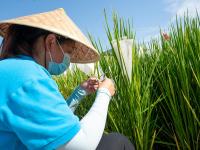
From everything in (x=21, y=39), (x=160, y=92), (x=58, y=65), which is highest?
(x=21, y=39)

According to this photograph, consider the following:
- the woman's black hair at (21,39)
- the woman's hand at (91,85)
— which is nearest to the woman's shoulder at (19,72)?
the woman's black hair at (21,39)

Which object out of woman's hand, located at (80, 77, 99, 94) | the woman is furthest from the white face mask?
woman's hand, located at (80, 77, 99, 94)

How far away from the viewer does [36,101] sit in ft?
3.83

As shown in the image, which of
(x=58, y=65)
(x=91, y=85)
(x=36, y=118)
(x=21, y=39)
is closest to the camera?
(x=36, y=118)

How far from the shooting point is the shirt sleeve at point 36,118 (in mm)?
1160

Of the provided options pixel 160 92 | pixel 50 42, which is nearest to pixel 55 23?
pixel 50 42

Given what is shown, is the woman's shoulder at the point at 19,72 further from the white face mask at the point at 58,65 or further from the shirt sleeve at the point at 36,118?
the white face mask at the point at 58,65

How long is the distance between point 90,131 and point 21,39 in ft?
1.27

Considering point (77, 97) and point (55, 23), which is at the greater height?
point (55, 23)

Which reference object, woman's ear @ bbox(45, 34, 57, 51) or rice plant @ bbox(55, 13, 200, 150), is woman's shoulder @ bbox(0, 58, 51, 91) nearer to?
woman's ear @ bbox(45, 34, 57, 51)

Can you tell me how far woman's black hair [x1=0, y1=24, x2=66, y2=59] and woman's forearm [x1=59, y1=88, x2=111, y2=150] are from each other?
0.28m

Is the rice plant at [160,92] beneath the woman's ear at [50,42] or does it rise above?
beneath

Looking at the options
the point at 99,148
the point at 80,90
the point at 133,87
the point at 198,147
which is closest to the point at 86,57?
the point at 80,90

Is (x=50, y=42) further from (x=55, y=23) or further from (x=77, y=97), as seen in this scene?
(x=77, y=97)
